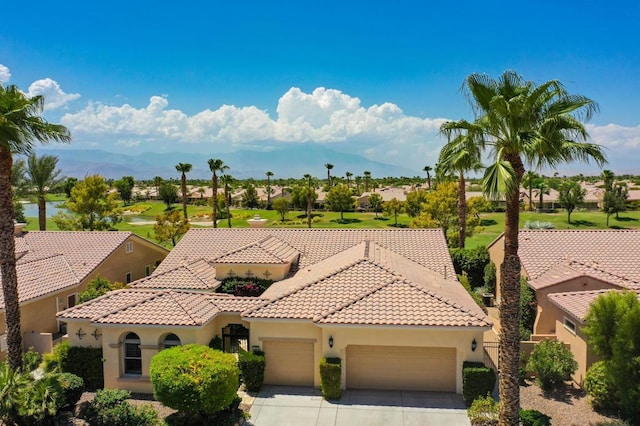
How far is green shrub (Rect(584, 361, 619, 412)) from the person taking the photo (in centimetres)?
1524

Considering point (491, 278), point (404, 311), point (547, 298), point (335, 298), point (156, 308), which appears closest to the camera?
point (404, 311)

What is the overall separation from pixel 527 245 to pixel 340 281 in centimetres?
1405

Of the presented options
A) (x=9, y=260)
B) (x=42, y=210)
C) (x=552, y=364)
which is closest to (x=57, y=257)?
(x=9, y=260)

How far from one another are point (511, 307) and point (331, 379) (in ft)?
23.6

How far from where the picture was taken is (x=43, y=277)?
2484cm

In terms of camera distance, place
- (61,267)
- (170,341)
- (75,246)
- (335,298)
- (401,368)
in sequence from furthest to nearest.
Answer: (75,246) < (61,267) < (335,298) < (170,341) < (401,368)

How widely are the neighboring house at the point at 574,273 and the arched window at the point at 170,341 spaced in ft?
47.7

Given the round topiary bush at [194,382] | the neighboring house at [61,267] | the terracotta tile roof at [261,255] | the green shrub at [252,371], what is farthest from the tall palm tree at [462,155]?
the neighboring house at [61,267]

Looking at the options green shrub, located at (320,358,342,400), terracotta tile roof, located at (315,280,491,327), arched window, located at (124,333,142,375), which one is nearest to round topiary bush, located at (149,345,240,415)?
green shrub, located at (320,358,342,400)

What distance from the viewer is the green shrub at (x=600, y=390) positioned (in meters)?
15.2

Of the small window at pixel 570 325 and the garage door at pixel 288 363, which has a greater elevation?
the small window at pixel 570 325

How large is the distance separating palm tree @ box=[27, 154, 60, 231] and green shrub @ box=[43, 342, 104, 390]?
3270 cm

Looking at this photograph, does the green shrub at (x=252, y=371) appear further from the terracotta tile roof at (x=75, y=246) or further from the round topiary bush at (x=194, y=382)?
the terracotta tile roof at (x=75, y=246)

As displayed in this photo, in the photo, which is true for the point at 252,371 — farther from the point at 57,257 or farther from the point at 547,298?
the point at 57,257
